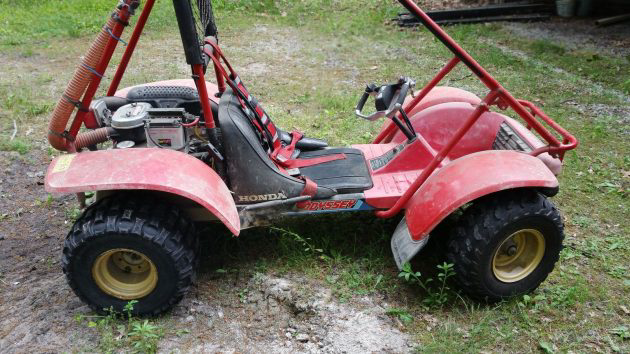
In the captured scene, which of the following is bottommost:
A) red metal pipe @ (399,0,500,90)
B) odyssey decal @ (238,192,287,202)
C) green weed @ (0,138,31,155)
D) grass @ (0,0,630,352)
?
grass @ (0,0,630,352)

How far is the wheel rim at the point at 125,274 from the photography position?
2.90 m

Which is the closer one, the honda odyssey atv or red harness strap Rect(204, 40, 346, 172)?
the honda odyssey atv

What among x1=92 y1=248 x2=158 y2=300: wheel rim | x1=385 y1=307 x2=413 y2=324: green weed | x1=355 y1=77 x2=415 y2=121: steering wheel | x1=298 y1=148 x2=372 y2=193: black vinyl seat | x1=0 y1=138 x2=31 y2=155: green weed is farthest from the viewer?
x1=0 y1=138 x2=31 y2=155: green weed

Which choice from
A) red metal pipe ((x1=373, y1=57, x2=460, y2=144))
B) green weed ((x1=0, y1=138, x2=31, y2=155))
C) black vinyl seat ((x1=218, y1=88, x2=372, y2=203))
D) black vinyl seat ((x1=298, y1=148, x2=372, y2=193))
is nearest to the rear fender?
red metal pipe ((x1=373, y1=57, x2=460, y2=144))

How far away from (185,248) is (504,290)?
5.97 ft

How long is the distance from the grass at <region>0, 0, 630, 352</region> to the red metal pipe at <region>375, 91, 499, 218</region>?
1.61ft

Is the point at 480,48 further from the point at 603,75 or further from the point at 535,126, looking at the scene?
the point at 535,126

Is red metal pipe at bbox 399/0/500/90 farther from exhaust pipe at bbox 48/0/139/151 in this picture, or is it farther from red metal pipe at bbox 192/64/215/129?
exhaust pipe at bbox 48/0/139/151

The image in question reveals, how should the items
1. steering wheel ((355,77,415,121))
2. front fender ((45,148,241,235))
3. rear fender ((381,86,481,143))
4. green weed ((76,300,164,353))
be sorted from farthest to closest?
1. rear fender ((381,86,481,143))
2. steering wheel ((355,77,415,121))
3. green weed ((76,300,164,353))
4. front fender ((45,148,241,235))

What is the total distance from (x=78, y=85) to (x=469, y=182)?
2.22 metres

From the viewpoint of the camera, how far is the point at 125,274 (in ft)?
9.98

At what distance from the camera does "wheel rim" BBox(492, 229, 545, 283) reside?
308 cm

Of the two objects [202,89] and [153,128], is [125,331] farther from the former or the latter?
[202,89]

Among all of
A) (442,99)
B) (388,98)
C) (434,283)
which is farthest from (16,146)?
(434,283)
